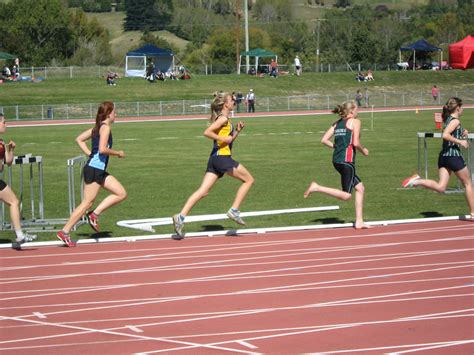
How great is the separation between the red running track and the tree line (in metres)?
73.2

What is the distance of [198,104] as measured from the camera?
213 feet

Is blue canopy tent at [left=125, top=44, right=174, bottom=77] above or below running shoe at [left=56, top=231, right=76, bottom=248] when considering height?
above

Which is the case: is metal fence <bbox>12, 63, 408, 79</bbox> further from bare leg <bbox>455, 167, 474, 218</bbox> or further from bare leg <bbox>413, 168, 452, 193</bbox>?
bare leg <bbox>455, 167, 474, 218</bbox>

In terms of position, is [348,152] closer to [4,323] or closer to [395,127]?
[4,323]

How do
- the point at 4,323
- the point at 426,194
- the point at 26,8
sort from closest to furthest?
1. the point at 4,323
2. the point at 426,194
3. the point at 26,8

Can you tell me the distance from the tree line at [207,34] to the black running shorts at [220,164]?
237 ft

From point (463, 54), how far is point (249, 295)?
1480 inches

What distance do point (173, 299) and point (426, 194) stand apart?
930 centimetres

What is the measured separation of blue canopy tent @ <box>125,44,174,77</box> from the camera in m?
79.5

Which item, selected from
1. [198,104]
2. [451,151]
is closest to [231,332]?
[451,151]

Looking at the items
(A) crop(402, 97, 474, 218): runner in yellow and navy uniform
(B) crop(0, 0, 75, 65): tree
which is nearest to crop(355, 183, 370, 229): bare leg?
(A) crop(402, 97, 474, 218): runner in yellow and navy uniform

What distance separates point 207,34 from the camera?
146875 millimetres

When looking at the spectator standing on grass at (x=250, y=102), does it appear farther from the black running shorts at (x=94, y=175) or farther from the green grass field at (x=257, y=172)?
the black running shorts at (x=94, y=175)

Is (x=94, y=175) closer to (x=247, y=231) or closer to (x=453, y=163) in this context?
(x=247, y=231)
